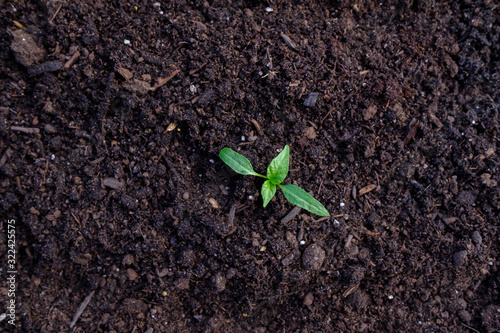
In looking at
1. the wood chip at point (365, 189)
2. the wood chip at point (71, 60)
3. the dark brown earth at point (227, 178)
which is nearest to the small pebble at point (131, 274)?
the dark brown earth at point (227, 178)

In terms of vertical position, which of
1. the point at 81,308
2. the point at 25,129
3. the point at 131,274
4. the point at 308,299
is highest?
the point at 25,129

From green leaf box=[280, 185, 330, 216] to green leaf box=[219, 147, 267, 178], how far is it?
23 centimetres

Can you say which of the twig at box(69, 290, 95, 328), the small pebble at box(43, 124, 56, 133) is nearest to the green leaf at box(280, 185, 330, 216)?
the twig at box(69, 290, 95, 328)

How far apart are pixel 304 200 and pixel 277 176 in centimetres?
23

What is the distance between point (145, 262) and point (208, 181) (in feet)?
2.25

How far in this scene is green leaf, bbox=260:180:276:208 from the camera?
2.06m

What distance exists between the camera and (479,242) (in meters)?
2.38

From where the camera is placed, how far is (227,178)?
7.48ft

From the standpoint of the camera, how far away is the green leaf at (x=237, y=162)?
2.06m

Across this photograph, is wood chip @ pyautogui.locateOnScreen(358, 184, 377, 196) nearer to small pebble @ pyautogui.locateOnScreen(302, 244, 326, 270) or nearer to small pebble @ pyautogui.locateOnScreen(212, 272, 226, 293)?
small pebble @ pyautogui.locateOnScreen(302, 244, 326, 270)

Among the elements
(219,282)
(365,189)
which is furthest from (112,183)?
(365,189)

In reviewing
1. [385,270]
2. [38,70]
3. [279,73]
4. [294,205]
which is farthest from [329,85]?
[38,70]

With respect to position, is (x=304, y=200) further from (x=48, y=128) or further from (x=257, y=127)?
(x=48, y=128)

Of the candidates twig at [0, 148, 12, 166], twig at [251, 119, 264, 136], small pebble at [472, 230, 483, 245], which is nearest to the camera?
twig at [0, 148, 12, 166]
